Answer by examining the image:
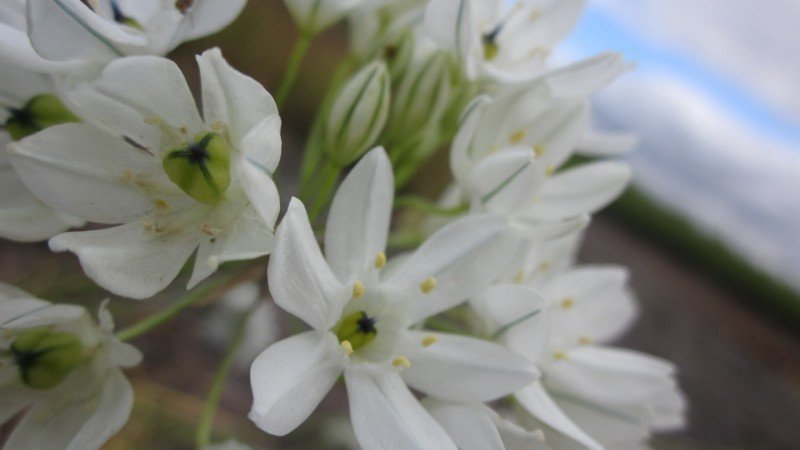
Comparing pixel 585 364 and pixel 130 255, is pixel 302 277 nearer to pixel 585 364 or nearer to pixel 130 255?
pixel 130 255

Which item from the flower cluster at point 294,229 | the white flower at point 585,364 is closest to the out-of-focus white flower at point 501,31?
the flower cluster at point 294,229

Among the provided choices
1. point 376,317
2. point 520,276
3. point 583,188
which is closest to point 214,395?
point 376,317

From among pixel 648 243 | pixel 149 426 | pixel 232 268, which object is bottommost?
pixel 648 243

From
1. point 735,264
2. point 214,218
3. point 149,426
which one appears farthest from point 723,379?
point 214,218

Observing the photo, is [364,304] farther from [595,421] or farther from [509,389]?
[595,421]

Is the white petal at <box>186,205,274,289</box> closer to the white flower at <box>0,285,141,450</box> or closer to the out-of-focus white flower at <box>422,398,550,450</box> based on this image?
the white flower at <box>0,285,141,450</box>

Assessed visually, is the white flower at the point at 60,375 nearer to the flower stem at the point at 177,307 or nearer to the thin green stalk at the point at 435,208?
the flower stem at the point at 177,307
